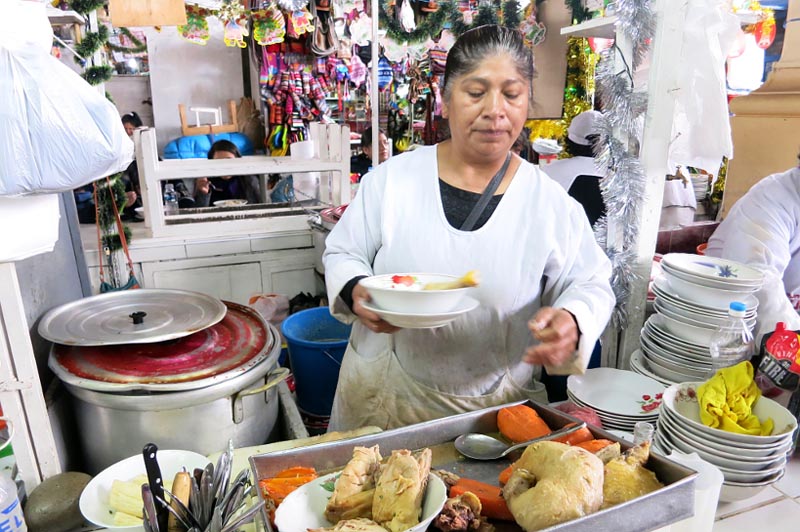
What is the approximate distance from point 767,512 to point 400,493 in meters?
0.99

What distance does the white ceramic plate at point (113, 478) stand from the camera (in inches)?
44.1

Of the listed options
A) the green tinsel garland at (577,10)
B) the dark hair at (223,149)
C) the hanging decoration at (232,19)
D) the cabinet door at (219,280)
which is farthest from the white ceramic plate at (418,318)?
the hanging decoration at (232,19)

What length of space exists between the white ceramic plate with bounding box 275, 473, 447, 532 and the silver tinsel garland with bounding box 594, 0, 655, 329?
135 centimetres

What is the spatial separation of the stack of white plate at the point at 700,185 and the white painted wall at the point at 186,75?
5.50m

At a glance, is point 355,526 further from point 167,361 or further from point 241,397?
point 167,361

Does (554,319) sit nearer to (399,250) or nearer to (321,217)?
(399,250)

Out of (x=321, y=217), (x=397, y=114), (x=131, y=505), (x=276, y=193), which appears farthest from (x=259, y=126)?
(x=131, y=505)

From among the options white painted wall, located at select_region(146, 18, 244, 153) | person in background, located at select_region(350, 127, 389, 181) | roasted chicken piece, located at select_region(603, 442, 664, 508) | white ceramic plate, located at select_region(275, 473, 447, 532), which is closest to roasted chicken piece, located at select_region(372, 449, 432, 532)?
white ceramic plate, located at select_region(275, 473, 447, 532)

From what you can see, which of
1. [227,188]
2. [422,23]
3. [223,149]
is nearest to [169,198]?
[223,149]

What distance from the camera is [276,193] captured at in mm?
4703

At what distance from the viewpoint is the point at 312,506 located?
852 mm

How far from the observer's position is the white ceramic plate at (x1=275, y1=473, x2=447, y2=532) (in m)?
0.80

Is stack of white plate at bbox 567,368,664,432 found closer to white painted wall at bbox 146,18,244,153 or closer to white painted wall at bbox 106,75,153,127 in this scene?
white painted wall at bbox 146,18,244,153

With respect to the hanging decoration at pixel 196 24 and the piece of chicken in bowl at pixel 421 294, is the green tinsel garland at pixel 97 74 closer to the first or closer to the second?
the piece of chicken in bowl at pixel 421 294
